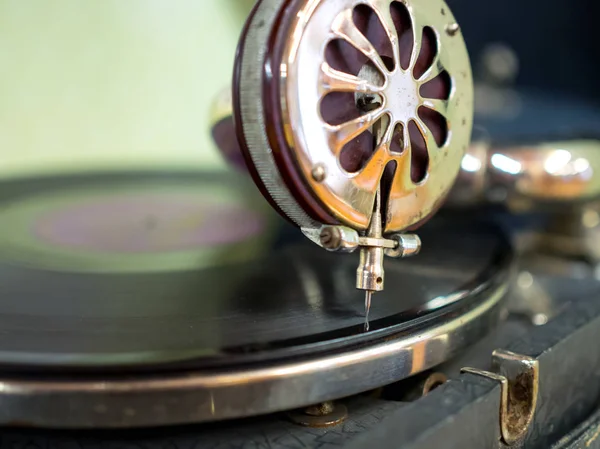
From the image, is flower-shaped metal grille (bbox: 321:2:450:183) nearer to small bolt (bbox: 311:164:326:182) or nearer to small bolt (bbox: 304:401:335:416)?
small bolt (bbox: 311:164:326:182)

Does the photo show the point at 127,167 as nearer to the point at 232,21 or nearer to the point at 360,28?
the point at 232,21

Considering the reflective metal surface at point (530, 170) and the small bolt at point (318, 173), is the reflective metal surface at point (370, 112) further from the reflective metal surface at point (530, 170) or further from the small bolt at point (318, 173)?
the reflective metal surface at point (530, 170)

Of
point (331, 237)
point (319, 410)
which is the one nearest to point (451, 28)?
point (331, 237)

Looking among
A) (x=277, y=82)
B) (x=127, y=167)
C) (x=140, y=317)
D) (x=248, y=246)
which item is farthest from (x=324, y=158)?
(x=127, y=167)

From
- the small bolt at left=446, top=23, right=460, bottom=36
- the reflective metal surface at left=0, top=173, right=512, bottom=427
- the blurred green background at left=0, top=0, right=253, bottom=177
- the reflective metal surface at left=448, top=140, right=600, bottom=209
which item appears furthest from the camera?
the blurred green background at left=0, top=0, right=253, bottom=177

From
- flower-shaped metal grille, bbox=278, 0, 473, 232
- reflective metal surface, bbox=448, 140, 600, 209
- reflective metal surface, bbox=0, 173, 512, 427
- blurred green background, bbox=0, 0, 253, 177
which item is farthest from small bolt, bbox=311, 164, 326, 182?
blurred green background, bbox=0, 0, 253, 177

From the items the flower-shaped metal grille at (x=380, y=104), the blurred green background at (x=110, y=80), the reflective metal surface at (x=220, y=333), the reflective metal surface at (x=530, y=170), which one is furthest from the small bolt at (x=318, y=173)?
the blurred green background at (x=110, y=80)

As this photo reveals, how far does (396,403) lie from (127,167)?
936 millimetres

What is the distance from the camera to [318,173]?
0.47m

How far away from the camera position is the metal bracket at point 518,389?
52 centimetres

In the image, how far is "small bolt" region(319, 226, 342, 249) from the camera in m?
0.48

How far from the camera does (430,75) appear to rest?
55 centimetres

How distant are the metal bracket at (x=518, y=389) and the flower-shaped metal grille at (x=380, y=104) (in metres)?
0.13

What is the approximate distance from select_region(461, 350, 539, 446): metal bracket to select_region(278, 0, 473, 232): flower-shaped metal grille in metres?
0.13
